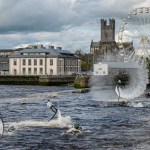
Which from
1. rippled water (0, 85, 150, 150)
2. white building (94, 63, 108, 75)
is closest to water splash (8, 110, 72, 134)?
rippled water (0, 85, 150, 150)

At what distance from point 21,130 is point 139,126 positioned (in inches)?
493

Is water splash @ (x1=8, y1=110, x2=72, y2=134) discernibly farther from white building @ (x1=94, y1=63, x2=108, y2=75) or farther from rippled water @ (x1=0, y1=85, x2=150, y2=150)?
white building @ (x1=94, y1=63, x2=108, y2=75)

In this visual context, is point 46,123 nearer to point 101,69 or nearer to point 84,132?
Result: point 84,132

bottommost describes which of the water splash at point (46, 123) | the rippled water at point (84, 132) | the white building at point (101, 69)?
the rippled water at point (84, 132)

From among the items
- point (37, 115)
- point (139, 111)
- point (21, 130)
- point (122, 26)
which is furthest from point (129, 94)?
point (21, 130)

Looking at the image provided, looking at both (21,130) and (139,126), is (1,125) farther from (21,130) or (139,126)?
(139,126)

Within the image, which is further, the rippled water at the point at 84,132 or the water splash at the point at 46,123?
the water splash at the point at 46,123

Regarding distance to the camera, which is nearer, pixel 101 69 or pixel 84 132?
pixel 84 132

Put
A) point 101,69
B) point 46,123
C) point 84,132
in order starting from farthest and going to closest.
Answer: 1. point 101,69
2. point 46,123
3. point 84,132

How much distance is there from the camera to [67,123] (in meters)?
51.5

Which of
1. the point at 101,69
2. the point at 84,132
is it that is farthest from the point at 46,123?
the point at 101,69

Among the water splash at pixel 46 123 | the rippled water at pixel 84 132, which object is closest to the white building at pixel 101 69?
the rippled water at pixel 84 132

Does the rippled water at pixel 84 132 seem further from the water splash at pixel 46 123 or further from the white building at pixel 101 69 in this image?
the white building at pixel 101 69

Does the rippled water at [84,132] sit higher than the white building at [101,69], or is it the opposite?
the white building at [101,69]
